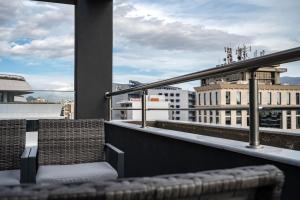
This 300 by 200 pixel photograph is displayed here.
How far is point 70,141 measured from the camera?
298 cm

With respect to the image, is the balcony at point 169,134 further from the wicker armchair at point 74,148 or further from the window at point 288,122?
the wicker armchair at point 74,148

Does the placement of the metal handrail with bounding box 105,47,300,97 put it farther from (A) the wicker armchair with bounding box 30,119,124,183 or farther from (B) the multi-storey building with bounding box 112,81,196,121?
(A) the wicker armchair with bounding box 30,119,124,183

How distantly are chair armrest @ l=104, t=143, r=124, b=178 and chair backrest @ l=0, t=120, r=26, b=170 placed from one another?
0.74 m

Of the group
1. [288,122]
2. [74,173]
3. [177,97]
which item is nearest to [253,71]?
[288,122]

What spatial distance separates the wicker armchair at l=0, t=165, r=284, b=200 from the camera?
49 centimetres

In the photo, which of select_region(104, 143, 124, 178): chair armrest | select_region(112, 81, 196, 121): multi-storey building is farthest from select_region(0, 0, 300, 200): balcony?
select_region(104, 143, 124, 178): chair armrest

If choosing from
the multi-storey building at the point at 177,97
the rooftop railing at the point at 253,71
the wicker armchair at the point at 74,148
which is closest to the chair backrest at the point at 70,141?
the wicker armchair at the point at 74,148

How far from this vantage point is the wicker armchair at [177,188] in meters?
0.49

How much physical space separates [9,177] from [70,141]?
27.8 inches

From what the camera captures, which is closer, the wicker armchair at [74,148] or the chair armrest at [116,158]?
the chair armrest at [116,158]

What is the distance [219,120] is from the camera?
3514 millimetres

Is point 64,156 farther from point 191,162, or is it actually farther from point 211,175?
point 211,175

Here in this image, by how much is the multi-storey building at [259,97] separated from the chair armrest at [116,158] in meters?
0.89

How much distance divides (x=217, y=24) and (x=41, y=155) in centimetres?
742
